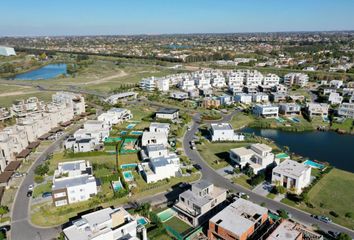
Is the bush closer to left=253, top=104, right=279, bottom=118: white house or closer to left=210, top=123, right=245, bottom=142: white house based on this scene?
left=210, top=123, right=245, bottom=142: white house

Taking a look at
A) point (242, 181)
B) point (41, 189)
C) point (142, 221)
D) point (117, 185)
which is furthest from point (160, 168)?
point (41, 189)

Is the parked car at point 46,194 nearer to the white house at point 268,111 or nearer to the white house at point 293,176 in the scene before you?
the white house at point 293,176

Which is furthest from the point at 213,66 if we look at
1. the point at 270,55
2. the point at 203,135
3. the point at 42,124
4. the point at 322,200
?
the point at 322,200

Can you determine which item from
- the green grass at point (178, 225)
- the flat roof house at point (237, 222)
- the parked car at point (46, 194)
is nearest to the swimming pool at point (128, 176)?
the parked car at point (46, 194)

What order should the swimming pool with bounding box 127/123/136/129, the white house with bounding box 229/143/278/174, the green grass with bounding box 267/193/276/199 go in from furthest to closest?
the swimming pool with bounding box 127/123/136/129, the white house with bounding box 229/143/278/174, the green grass with bounding box 267/193/276/199

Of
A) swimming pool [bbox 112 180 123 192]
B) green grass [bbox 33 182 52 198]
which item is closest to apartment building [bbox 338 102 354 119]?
swimming pool [bbox 112 180 123 192]

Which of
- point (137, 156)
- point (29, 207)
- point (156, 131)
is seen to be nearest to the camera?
point (29, 207)

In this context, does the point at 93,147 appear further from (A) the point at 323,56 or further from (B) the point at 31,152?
(A) the point at 323,56
